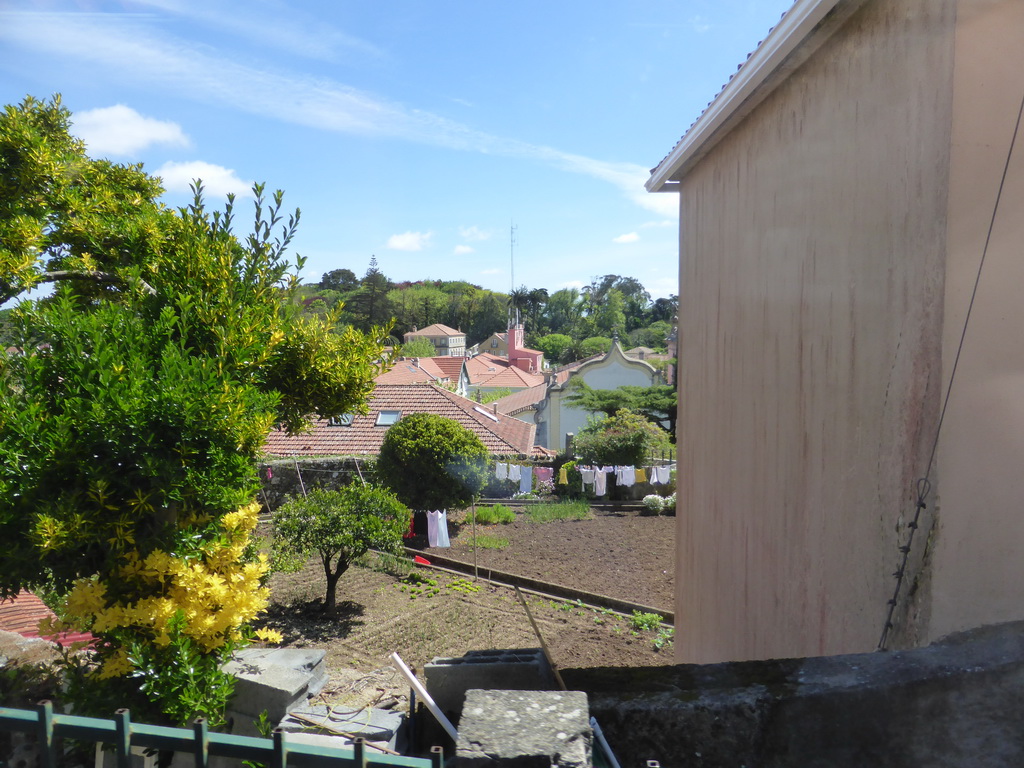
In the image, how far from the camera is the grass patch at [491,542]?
14.4 metres

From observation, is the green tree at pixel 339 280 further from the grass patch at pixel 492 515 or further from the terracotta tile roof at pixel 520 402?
the grass patch at pixel 492 515

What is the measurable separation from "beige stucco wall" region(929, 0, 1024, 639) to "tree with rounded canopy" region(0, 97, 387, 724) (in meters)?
2.82

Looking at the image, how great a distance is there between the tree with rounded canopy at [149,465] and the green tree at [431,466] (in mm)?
11004

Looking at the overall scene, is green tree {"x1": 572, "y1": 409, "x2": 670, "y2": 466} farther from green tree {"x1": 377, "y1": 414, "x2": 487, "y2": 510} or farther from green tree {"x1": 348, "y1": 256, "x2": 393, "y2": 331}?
green tree {"x1": 348, "y1": 256, "x2": 393, "y2": 331}

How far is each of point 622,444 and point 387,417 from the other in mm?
6674

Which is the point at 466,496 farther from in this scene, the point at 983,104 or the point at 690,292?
the point at 983,104

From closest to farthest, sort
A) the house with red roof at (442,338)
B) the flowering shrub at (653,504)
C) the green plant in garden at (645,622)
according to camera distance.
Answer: the green plant in garden at (645,622) < the flowering shrub at (653,504) < the house with red roof at (442,338)

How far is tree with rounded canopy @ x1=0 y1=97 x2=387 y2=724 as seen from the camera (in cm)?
284

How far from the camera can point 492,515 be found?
666 inches

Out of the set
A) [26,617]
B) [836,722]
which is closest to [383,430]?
[26,617]

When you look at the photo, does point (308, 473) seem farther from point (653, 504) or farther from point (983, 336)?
point (983, 336)

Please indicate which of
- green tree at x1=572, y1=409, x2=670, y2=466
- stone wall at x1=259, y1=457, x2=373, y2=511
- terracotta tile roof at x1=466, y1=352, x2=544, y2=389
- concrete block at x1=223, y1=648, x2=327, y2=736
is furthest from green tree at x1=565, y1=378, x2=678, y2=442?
concrete block at x1=223, y1=648, x2=327, y2=736

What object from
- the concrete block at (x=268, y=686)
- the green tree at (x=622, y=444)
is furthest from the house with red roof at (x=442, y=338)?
the concrete block at (x=268, y=686)

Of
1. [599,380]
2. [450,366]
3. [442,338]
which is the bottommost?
[599,380]
